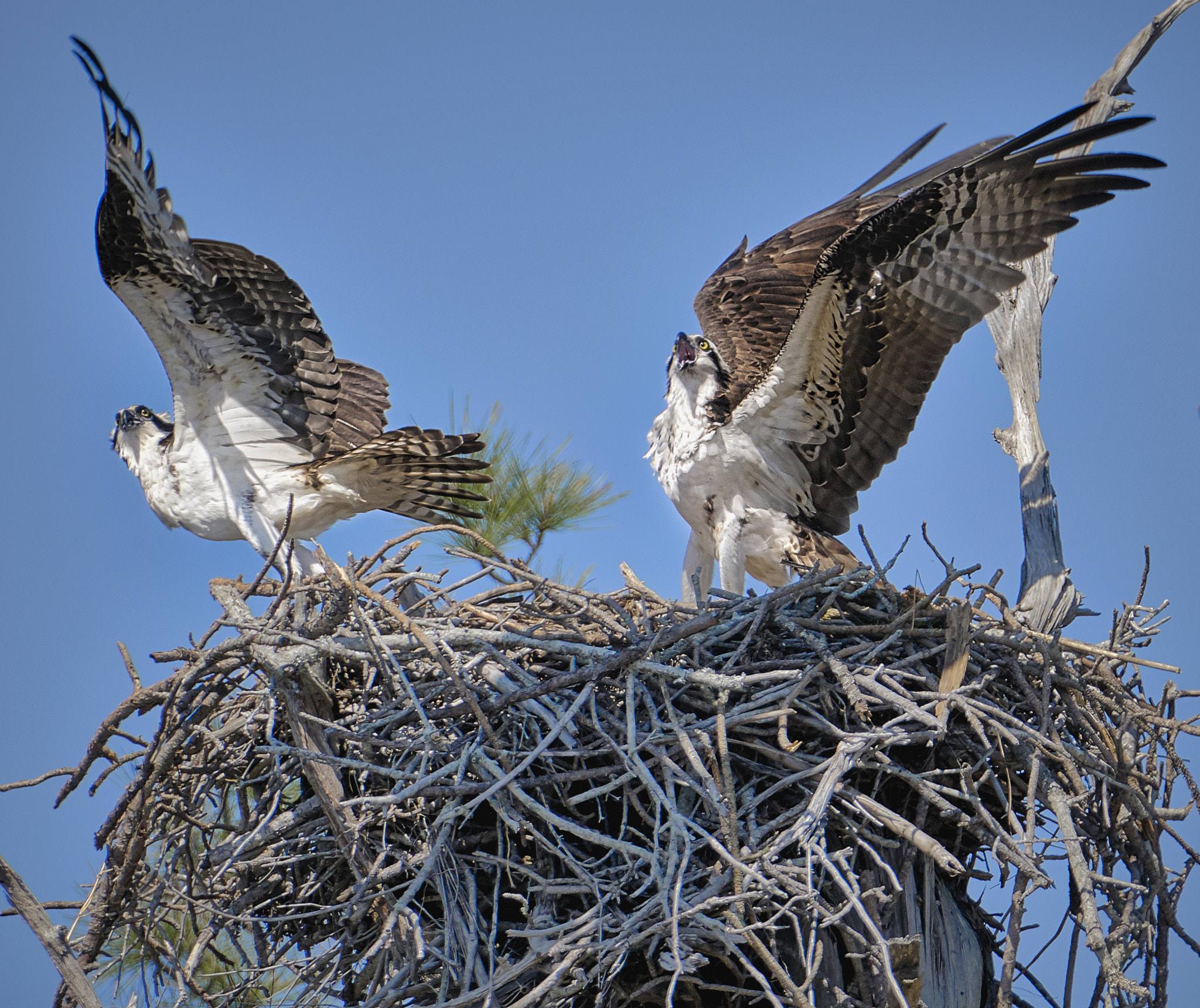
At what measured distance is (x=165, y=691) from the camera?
2938mm

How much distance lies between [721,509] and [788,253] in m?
1.85

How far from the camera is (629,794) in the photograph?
286 centimetres

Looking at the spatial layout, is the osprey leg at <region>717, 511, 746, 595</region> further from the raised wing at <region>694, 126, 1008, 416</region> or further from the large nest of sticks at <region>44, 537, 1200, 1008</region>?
the large nest of sticks at <region>44, 537, 1200, 1008</region>

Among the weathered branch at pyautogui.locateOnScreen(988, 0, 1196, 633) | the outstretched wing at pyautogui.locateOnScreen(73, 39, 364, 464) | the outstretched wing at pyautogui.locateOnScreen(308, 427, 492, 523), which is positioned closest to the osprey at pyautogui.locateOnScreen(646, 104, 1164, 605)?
the weathered branch at pyautogui.locateOnScreen(988, 0, 1196, 633)

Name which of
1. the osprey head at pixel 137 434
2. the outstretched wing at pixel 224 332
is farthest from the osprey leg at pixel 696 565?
the osprey head at pixel 137 434

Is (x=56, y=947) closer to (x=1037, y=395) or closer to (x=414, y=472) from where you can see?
(x=414, y=472)

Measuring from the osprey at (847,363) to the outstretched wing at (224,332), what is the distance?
4.93 ft

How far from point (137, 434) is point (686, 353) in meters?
2.33

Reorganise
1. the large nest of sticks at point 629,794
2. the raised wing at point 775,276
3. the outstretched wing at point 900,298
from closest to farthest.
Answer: the large nest of sticks at point 629,794, the outstretched wing at point 900,298, the raised wing at point 775,276

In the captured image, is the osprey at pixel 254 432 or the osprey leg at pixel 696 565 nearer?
the osprey at pixel 254 432

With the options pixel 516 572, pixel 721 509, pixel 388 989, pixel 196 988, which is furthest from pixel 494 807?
pixel 721 509

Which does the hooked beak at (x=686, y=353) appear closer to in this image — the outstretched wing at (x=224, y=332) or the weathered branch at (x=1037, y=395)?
the weathered branch at (x=1037, y=395)

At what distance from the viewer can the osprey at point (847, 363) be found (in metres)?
3.78

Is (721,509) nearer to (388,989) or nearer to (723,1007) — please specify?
(723,1007)
